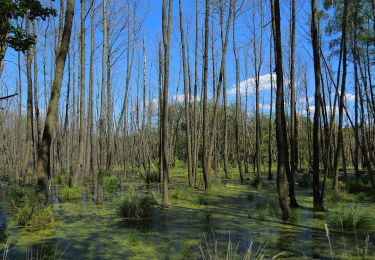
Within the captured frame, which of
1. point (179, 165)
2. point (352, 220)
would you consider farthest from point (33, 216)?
point (179, 165)

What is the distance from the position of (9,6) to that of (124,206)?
457cm

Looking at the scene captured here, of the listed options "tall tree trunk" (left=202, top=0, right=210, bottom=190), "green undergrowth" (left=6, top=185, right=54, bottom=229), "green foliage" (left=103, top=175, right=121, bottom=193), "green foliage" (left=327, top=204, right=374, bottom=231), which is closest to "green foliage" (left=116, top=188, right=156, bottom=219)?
"green undergrowth" (left=6, top=185, right=54, bottom=229)

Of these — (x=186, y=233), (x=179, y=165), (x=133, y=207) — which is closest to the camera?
(x=186, y=233)

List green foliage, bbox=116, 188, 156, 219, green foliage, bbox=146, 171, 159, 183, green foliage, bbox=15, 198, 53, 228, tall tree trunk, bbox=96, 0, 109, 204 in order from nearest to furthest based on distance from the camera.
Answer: green foliage, bbox=15, 198, 53, 228, green foliage, bbox=116, 188, 156, 219, tall tree trunk, bbox=96, 0, 109, 204, green foliage, bbox=146, 171, 159, 183

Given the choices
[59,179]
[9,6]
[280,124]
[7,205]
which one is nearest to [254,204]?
[280,124]

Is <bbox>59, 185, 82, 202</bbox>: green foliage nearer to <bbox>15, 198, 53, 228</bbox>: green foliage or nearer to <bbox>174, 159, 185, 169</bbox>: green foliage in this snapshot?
<bbox>15, 198, 53, 228</bbox>: green foliage

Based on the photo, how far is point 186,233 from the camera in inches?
249

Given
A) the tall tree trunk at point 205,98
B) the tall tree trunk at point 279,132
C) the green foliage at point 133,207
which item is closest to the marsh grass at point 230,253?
the tall tree trunk at point 279,132

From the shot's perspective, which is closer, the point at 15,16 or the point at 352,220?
the point at 15,16

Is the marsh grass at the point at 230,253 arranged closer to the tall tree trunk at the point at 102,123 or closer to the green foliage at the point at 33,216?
the green foliage at the point at 33,216

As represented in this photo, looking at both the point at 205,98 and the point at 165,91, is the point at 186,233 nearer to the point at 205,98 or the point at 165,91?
the point at 165,91

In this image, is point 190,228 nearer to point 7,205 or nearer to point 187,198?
point 187,198

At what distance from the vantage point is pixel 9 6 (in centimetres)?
455

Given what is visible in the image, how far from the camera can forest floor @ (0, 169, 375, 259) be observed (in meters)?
5.08
